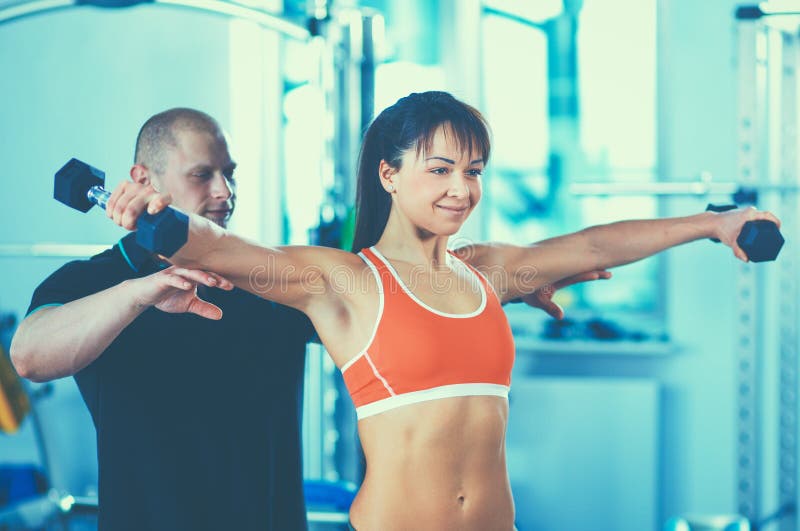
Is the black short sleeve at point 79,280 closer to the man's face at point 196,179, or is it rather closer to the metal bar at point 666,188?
the man's face at point 196,179

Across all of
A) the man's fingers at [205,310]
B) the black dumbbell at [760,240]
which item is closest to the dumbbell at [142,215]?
the man's fingers at [205,310]

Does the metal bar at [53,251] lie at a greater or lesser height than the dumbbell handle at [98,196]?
lesser

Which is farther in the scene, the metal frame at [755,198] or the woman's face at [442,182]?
the metal frame at [755,198]

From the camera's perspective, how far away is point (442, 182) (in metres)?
1.44

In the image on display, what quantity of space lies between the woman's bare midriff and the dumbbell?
514 millimetres

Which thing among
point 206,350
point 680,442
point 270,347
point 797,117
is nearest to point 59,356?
point 206,350

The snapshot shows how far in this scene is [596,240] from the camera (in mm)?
1719

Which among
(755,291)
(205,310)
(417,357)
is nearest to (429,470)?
(417,357)

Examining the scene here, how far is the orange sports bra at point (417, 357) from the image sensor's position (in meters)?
1.41

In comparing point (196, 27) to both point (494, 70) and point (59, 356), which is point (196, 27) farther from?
point (59, 356)

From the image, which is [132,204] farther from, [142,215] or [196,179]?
[196,179]

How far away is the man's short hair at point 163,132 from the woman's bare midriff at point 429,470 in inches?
27.4

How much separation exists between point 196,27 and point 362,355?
2022 millimetres

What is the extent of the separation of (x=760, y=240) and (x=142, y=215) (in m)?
1.16
